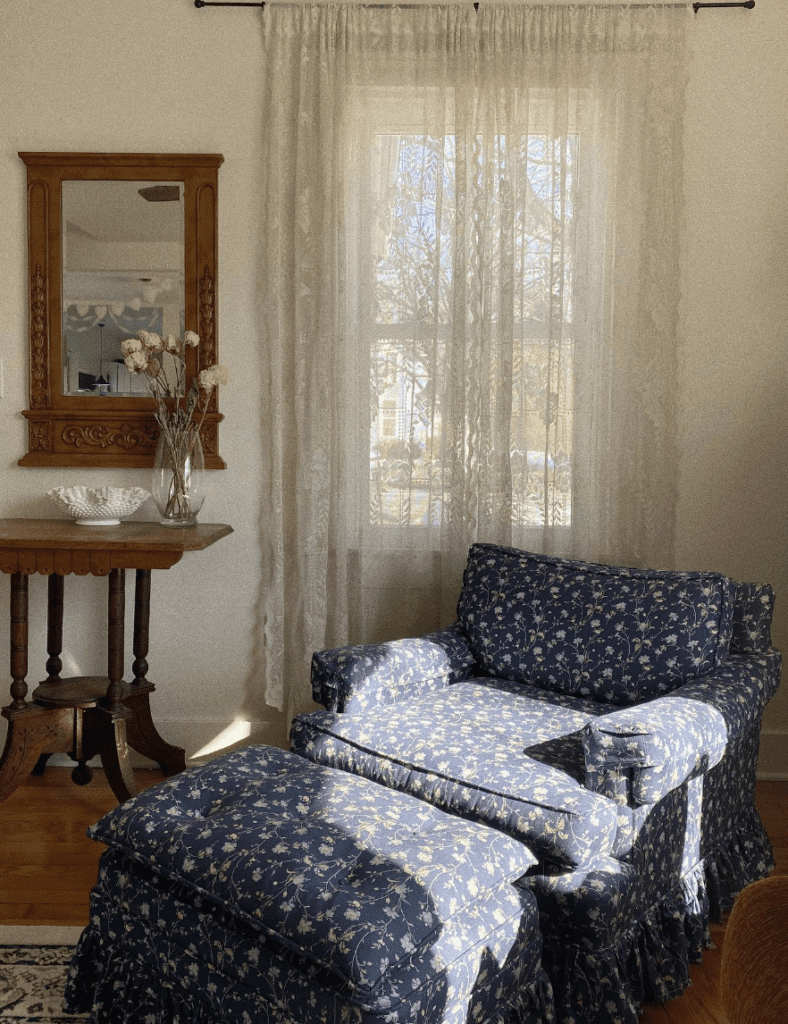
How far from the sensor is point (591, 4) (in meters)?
2.95

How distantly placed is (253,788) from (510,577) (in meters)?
1.09

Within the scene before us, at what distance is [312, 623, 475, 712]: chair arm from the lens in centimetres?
233

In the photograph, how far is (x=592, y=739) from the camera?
1.85 meters

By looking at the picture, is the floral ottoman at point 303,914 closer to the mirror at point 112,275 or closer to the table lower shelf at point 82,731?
the table lower shelf at point 82,731

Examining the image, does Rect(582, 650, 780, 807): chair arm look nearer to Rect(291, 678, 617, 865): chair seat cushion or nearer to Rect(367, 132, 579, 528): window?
Rect(291, 678, 617, 865): chair seat cushion

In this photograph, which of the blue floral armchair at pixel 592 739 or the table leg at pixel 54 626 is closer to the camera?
the blue floral armchair at pixel 592 739

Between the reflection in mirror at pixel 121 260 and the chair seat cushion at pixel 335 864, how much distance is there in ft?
5.73

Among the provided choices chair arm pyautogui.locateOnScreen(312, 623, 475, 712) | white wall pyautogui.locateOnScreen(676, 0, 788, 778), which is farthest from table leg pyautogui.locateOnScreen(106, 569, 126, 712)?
white wall pyautogui.locateOnScreen(676, 0, 788, 778)

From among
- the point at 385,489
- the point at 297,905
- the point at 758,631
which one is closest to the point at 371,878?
the point at 297,905

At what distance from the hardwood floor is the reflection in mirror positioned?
58.6 inches

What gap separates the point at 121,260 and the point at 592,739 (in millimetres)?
2233

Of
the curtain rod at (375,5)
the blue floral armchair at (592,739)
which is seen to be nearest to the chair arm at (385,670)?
the blue floral armchair at (592,739)

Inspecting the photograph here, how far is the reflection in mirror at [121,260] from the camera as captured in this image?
10.0 feet

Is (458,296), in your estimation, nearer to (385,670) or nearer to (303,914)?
(385,670)
